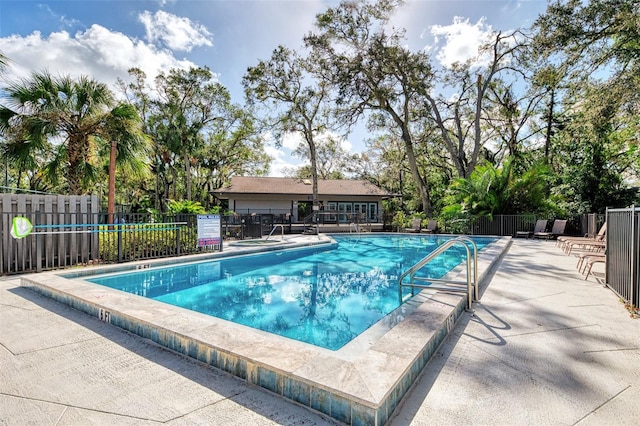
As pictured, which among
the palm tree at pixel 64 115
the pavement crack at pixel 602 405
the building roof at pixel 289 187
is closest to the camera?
the pavement crack at pixel 602 405

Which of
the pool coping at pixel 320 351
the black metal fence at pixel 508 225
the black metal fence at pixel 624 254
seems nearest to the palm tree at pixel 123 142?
the pool coping at pixel 320 351

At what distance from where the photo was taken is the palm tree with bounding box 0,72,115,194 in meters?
8.80

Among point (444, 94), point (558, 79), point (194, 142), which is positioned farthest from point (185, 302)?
point (444, 94)

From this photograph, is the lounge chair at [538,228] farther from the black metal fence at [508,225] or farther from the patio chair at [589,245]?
the patio chair at [589,245]

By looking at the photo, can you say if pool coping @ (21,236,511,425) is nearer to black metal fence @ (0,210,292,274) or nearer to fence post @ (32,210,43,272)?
fence post @ (32,210,43,272)

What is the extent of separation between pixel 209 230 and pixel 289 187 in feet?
54.3

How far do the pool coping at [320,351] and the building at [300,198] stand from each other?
19111 millimetres

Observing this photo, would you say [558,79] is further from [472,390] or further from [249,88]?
[249,88]

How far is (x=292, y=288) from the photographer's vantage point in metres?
7.34

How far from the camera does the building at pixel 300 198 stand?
81.7 ft

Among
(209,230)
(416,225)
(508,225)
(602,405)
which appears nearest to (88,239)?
(209,230)

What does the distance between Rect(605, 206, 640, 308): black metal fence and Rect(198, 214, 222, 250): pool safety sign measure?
32.8ft

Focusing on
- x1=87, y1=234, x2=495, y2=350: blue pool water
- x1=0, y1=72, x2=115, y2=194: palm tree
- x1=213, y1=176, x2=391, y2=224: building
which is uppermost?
x1=0, y1=72, x2=115, y2=194: palm tree

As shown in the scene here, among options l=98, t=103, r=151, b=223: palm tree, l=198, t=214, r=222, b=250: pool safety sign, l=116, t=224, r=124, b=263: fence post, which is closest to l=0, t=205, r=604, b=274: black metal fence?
l=116, t=224, r=124, b=263: fence post
